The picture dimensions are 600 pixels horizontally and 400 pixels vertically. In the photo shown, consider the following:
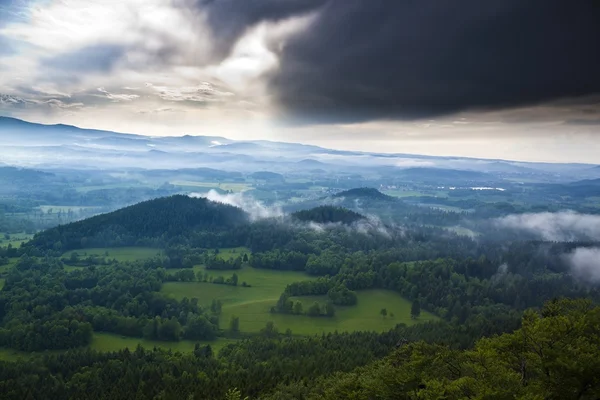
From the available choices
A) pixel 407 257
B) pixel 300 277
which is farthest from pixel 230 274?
pixel 407 257

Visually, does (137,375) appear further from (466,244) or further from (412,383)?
(466,244)

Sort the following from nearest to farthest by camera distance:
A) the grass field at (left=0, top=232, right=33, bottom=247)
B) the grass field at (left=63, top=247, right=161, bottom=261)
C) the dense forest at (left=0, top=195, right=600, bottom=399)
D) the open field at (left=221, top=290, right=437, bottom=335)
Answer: the dense forest at (left=0, top=195, right=600, bottom=399), the open field at (left=221, top=290, right=437, bottom=335), the grass field at (left=63, top=247, right=161, bottom=261), the grass field at (left=0, top=232, right=33, bottom=247)

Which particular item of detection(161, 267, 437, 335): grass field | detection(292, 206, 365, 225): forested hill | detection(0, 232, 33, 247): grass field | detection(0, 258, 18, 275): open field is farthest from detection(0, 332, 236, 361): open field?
detection(292, 206, 365, 225): forested hill

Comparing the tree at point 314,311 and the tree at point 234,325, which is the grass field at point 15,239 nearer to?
the tree at point 234,325

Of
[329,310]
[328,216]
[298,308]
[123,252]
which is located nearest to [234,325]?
[298,308]

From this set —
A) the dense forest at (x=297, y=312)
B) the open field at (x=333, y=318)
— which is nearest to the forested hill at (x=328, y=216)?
the dense forest at (x=297, y=312)

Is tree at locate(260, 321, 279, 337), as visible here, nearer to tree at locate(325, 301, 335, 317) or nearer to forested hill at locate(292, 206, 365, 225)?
tree at locate(325, 301, 335, 317)
